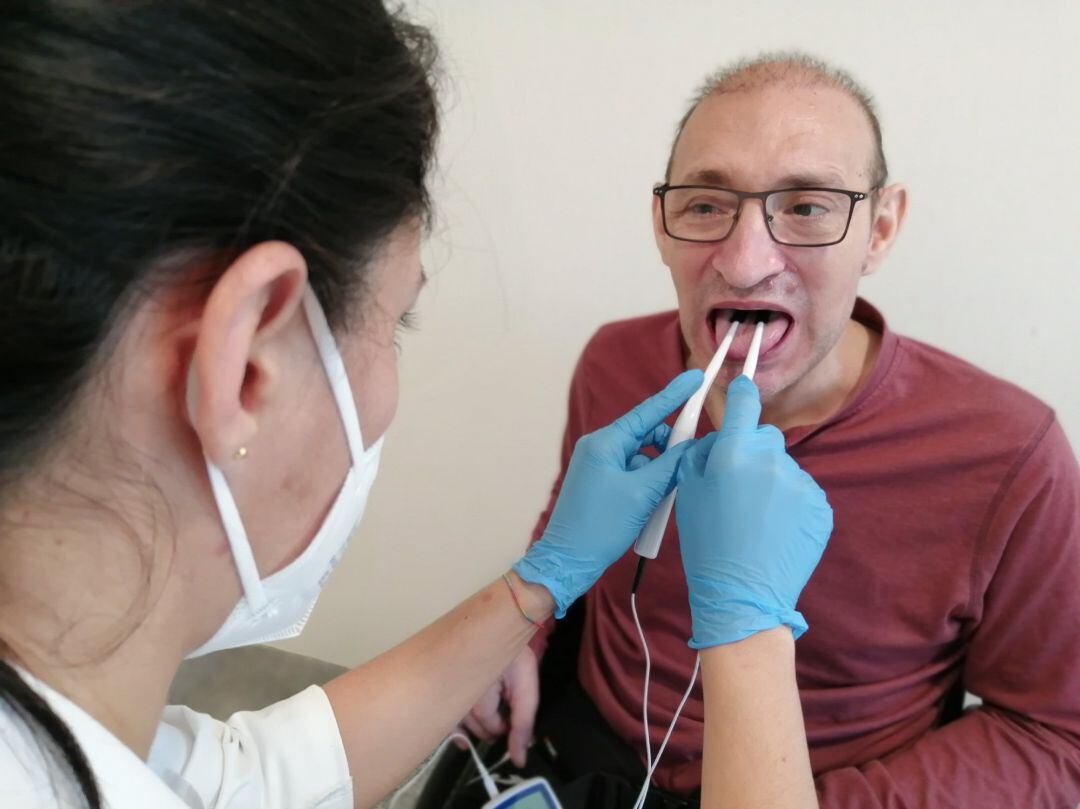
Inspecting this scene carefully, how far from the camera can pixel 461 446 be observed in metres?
1.66

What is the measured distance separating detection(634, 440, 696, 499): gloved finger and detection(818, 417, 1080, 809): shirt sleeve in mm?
390

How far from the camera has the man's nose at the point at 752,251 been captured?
857mm

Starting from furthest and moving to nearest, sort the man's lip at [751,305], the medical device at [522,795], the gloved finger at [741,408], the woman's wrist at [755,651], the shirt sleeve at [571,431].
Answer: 1. the shirt sleeve at [571,431]
2. the medical device at [522,795]
3. the man's lip at [751,305]
4. the gloved finger at [741,408]
5. the woman's wrist at [755,651]

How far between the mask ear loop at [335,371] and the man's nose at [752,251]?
0.51 meters

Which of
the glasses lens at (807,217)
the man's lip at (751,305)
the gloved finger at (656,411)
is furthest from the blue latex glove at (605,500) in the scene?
the glasses lens at (807,217)

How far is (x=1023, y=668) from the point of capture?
88 centimetres

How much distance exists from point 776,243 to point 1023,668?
2.00 ft

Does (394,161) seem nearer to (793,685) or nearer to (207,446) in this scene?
(207,446)

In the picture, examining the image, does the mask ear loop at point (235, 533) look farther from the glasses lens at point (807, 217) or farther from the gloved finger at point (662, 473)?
the glasses lens at point (807, 217)

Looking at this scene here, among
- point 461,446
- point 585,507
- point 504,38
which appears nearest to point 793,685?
point 585,507

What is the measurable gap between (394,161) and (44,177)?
0.20 meters

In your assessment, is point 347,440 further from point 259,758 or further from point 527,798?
point 527,798

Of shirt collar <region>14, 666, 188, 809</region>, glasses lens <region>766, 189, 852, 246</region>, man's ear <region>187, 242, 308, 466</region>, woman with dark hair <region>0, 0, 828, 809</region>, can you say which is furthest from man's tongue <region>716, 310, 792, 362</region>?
shirt collar <region>14, 666, 188, 809</region>

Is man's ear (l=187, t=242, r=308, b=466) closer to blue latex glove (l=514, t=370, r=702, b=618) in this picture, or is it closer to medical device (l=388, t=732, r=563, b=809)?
blue latex glove (l=514, t=370, r=702, b=618)
